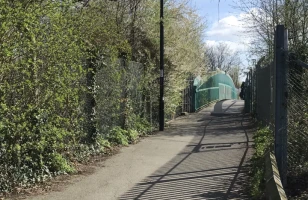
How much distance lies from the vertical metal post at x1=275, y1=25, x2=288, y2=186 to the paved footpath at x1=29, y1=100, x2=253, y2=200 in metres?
0.90

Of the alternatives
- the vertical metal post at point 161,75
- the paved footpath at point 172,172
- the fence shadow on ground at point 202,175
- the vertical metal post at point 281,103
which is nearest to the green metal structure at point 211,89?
the vertical metal post at point 161,75

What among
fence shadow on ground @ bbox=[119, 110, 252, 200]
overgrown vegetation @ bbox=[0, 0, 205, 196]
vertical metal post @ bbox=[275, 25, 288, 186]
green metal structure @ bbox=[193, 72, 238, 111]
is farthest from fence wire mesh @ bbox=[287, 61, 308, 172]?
green metal structure @ bbox=[193, 72, 238, 111]

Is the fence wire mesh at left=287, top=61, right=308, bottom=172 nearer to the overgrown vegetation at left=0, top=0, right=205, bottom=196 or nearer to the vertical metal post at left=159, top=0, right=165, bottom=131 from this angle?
the overgrown vegetation at left=0, top=0, right=205, bottom=196

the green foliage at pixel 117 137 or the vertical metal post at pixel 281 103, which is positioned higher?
Result: the vertical metal post at pixel 281 103

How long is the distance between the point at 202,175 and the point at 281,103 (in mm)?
2508

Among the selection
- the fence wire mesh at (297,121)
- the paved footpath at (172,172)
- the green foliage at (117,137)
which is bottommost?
the paved footpath at (172,172)

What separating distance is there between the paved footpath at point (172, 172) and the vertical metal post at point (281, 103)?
2.97ft

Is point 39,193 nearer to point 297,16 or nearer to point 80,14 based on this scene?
point 80,14

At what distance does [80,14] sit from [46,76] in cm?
170

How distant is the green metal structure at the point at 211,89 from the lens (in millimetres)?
24805

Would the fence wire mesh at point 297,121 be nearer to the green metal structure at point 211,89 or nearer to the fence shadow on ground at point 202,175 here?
the fence shadow on ground at point 202,175

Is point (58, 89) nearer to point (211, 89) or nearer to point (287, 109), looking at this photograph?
point (287, 109)

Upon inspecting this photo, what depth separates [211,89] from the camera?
102 feet

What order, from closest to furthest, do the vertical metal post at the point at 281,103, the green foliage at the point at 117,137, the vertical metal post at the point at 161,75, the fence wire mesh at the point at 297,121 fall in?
the vertical metal post at the point at 281,103, the fence wire mesh at the point at 297,121, the green foliage at the point at 117,137, the vertical metal post at the point at 161,75
